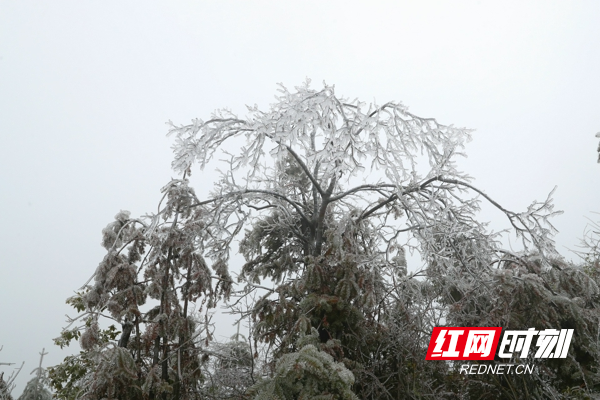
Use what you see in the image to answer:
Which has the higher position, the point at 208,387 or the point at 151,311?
the point at 151,311

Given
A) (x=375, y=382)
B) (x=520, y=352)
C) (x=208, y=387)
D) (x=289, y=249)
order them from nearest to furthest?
1. (x=375, y=382)
2. (x=520, y=352)
3. (x=208, y=387)
4. (x=289, y=249)

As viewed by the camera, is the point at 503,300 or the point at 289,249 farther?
the point at 289,249

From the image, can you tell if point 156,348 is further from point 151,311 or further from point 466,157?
point 466,157

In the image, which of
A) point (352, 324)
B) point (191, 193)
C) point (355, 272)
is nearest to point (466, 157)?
point (355, 272)

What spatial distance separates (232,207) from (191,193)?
1.32m

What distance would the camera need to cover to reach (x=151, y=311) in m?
6.03

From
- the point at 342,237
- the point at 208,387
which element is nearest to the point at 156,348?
the point at 208,387

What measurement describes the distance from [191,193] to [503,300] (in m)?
5.26

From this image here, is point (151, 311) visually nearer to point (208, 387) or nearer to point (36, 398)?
point (208, 387)

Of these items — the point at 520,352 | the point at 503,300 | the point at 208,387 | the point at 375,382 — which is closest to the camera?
the point at 375,382

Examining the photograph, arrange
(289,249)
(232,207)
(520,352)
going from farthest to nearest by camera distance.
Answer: (289,249), (232,207), (520,352)

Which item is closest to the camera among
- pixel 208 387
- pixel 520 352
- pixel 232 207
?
pixel 520 352

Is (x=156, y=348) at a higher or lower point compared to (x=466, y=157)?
lower

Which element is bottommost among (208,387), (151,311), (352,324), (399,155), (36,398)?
(36,398)
